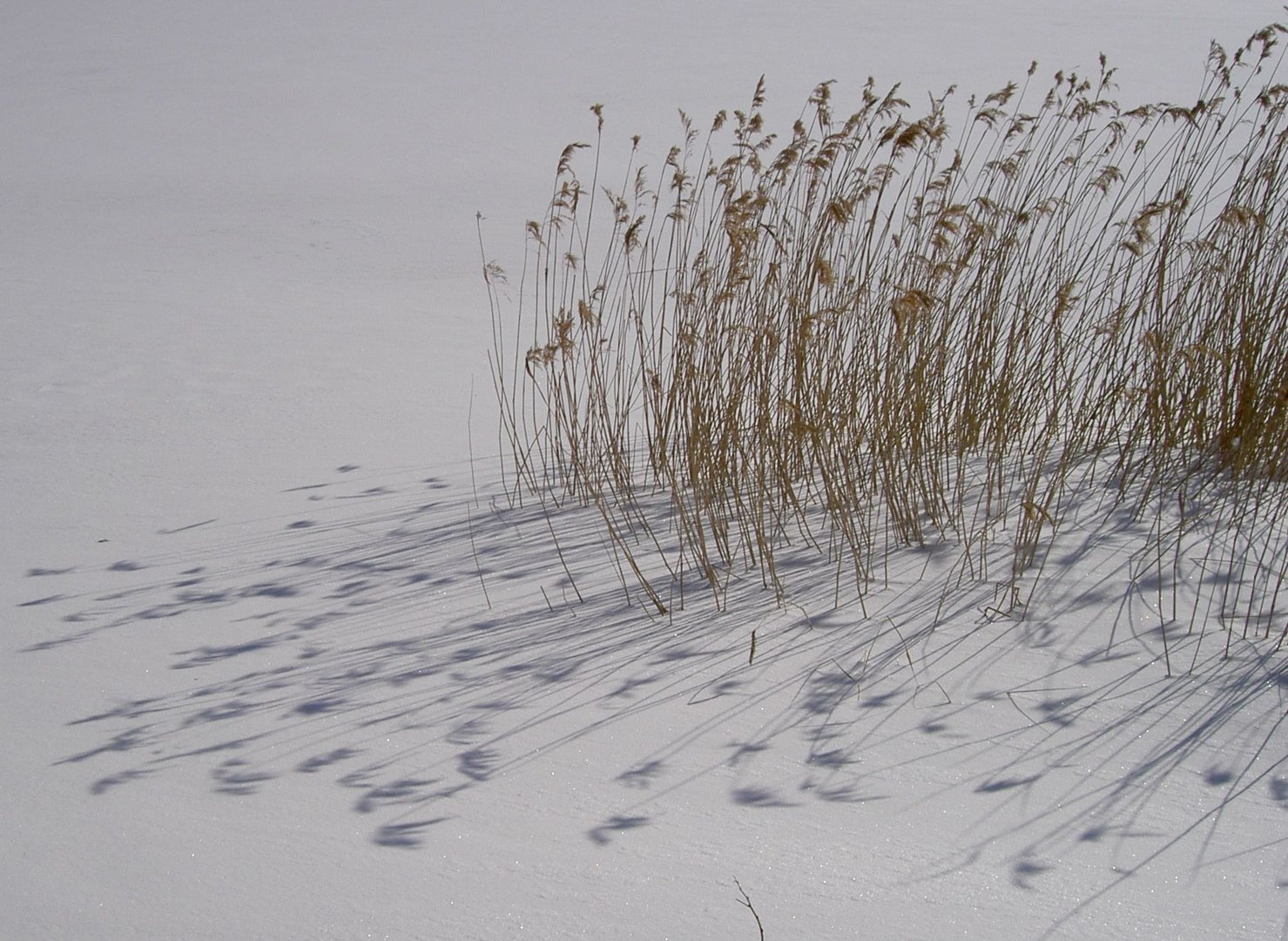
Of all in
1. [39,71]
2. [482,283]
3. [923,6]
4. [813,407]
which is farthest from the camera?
[923,6]

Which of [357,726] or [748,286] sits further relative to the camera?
[748,286]

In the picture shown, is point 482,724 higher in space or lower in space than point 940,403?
lower

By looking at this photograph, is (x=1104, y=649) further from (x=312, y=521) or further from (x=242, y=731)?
(x=312, y=521)

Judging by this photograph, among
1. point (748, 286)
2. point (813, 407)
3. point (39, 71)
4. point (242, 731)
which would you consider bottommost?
point (242, 731)

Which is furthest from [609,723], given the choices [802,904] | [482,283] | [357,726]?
[482,283]

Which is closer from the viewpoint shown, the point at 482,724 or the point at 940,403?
the point at 482,724

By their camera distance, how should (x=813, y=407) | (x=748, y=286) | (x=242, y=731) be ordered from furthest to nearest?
1. (x=813, y=407)
2. (x=748, y=286)
3. (x=242, y=731)

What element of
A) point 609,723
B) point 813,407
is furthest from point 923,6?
point 609,723

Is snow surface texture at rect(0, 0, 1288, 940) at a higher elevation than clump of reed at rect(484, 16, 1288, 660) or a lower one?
lower

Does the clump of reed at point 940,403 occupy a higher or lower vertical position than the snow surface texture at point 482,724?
higher

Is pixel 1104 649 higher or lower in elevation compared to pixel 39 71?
lower

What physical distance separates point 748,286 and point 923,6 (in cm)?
1377

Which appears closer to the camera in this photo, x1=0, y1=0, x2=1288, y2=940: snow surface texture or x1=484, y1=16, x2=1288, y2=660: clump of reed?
x1=0, y1=0, x2=1288, y2=940: snow surface texture

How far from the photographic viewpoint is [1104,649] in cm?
203
